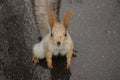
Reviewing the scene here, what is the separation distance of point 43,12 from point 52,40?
0.48 meters

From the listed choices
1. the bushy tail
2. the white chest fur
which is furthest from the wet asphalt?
the white chest fur

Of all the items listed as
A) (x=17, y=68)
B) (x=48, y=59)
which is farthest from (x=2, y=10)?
(x=48, y=59)

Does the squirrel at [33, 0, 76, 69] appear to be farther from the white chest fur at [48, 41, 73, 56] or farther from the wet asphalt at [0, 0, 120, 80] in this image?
the wet asphalt at [0, 0, 120, 80]

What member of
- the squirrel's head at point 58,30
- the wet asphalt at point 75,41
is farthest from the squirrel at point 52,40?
the wet asphalt at point 75,41

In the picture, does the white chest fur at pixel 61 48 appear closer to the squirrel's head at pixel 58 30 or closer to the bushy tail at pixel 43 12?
the squirrel's head at pixel 58 30

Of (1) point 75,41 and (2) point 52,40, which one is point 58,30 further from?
(1) point 75,41

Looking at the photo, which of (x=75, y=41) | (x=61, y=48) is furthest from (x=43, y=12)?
(x=61, y=48)

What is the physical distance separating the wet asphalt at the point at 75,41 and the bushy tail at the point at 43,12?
5.8 inches

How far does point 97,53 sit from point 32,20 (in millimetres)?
605

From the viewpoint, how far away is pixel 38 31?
2.77 meters

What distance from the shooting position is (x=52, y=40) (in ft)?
7.36

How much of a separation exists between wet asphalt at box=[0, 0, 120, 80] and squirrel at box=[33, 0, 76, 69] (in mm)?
111

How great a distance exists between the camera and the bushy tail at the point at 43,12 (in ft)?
8.46

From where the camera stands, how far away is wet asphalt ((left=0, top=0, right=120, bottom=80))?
258 cm
